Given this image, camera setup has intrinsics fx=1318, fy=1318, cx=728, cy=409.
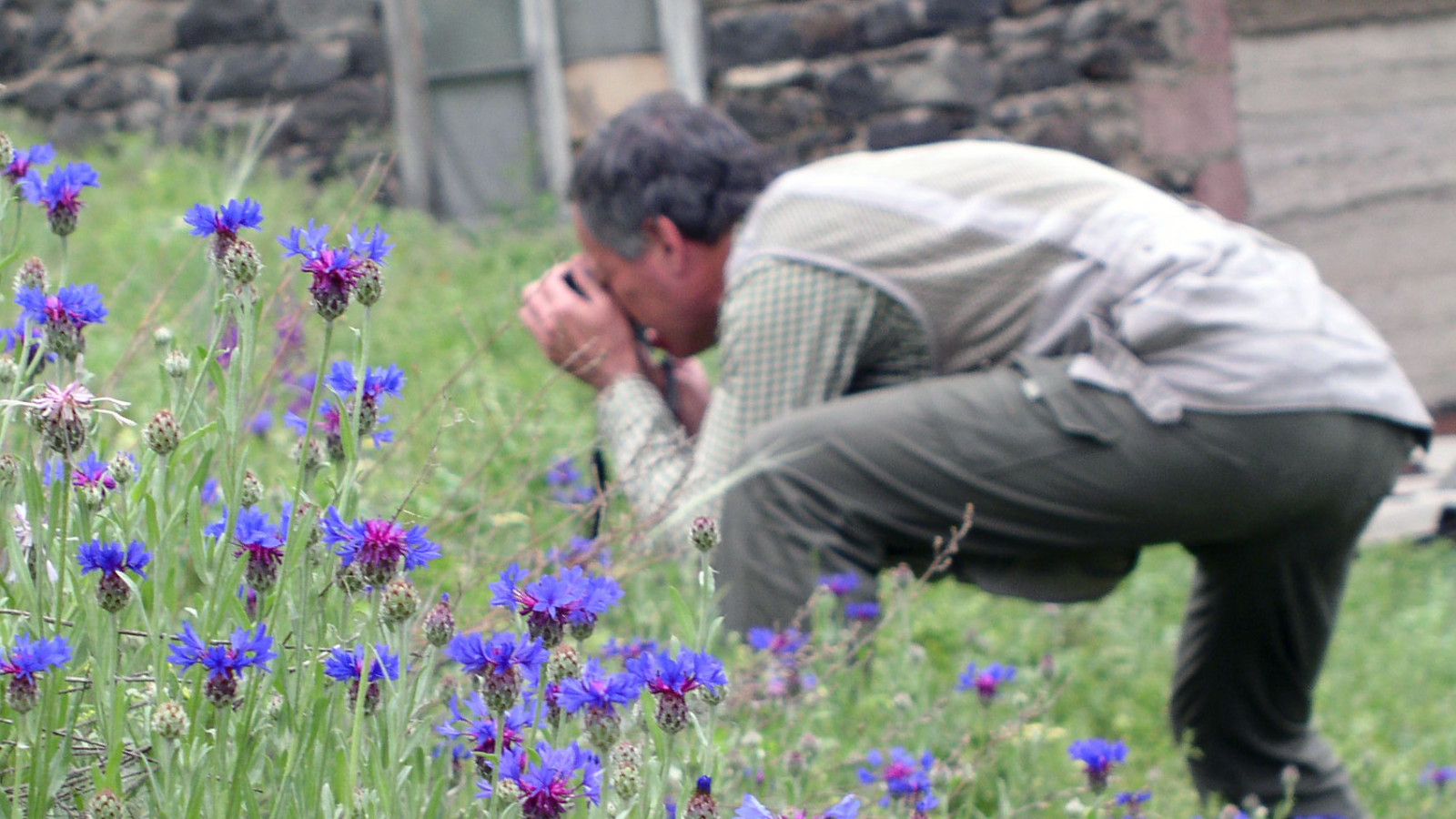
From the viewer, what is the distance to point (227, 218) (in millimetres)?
884

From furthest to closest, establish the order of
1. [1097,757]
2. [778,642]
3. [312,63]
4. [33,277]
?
[312,63] → [778,642] → [1097,757] → [33,277]

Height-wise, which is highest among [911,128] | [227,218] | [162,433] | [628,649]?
[227,218]

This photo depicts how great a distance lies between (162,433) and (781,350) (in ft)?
4.52

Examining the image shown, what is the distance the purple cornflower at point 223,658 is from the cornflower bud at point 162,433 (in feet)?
0.37

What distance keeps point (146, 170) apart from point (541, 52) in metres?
1.67

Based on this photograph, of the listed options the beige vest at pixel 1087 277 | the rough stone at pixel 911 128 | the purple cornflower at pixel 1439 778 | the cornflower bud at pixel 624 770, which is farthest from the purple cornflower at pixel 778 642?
the rough stone at pixel 911 128

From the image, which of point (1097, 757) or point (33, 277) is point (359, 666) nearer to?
point (33, 277)

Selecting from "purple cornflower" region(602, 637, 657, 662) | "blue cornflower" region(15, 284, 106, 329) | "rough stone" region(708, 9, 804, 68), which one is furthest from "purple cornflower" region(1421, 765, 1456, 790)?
"rough stone" region(708, 9, 804, 68)

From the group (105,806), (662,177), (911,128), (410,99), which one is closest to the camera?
(105,806)

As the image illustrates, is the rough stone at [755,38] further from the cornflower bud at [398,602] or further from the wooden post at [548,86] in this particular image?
the cornflower bud at [398,602]

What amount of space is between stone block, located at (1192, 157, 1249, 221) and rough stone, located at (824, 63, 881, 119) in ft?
4.45

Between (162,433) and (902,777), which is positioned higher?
(162,433)

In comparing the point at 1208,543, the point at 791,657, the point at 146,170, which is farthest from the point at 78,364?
the point at 146,170

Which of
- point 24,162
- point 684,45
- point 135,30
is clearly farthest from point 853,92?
point 24,162
